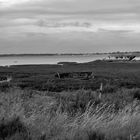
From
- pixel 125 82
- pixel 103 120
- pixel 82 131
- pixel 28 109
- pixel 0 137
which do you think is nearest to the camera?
pixel 0 137

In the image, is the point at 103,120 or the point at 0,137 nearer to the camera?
the point at 0,137

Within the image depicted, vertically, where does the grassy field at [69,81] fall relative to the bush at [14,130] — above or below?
below

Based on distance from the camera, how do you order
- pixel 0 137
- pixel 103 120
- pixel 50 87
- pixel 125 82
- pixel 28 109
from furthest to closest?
1. pixel 125 82
2. pixel 50 87
3. pixel 28 109
4. pixel 103 120
5. pixel 0 137

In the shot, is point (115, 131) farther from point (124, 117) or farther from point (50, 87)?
point (50, 87)

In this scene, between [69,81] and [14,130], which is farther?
[69,81]

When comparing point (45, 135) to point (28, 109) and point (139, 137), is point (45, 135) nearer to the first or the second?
point (139, 137)

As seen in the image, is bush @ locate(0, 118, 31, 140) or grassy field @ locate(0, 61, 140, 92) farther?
grassy field @ locate(0, 61, 140, 92)

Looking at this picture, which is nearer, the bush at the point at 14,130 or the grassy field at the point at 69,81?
the bush at the point at 14,130

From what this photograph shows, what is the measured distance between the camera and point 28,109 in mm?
10445

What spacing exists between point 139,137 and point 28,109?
3.85 metres

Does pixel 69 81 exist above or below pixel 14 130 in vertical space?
below

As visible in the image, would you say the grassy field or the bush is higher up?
the bush

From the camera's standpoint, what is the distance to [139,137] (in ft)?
24.2

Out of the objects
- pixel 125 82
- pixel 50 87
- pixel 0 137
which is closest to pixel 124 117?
pixel 0 137
